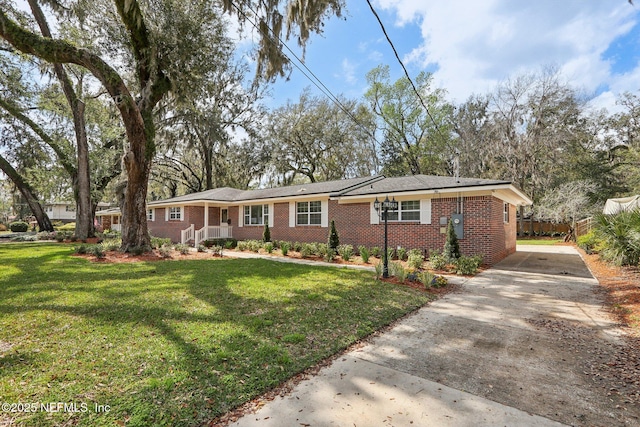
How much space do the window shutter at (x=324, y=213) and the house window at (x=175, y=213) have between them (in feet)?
33.9

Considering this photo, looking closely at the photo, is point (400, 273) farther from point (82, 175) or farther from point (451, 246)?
point (82, 175)

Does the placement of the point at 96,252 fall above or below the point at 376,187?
below

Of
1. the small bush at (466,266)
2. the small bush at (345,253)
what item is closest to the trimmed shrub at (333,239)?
the small bush at (345,253)

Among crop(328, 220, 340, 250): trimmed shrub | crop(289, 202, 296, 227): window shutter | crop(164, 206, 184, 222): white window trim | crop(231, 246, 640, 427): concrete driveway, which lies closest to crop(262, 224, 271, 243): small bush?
crop(289, 202, 296, 227): window shutter

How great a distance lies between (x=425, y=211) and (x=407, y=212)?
783mm

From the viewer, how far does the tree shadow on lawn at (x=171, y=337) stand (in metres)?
2.57

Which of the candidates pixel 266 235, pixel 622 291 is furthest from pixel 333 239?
pixel 622 291

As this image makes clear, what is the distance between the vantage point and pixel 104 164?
1975cm

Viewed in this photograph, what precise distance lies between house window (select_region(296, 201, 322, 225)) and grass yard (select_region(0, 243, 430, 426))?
745 centimetres

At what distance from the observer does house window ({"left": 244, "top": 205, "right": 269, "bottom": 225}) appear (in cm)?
1704

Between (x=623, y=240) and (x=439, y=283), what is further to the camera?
(x=623, y=240)

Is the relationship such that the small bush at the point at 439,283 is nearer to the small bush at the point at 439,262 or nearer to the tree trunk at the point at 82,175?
the small bush at the point at 439,262

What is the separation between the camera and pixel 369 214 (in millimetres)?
12820

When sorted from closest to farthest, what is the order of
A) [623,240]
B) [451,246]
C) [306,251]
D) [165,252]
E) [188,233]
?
[623,240] → [451,246] → [165,252] → [306,251] → [188,233]
